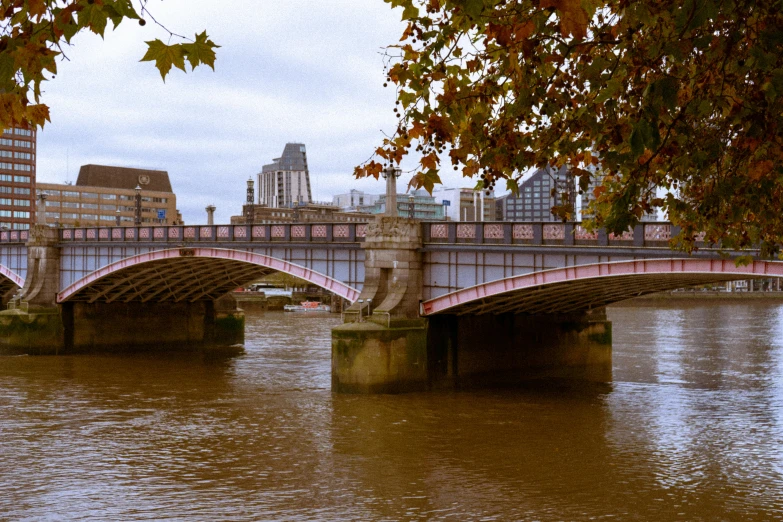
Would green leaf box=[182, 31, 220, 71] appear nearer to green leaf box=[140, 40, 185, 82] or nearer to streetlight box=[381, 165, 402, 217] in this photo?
green leaf box=[140, 40, 185, 82]

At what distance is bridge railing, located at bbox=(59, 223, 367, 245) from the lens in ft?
110

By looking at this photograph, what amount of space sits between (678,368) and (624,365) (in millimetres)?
2435

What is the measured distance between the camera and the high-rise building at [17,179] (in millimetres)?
118188

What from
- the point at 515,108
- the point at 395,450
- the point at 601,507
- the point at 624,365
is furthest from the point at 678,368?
the point at 515,108

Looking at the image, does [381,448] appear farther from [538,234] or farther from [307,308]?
[307,308]

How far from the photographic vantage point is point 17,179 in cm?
11962

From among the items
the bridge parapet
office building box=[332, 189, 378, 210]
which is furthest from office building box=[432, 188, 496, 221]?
office building box=[332, 189, 378, 210]

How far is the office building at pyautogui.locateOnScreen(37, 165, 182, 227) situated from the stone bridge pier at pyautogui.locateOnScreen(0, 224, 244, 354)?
255 ft

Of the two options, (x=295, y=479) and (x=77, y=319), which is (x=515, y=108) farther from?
(x=77, y=319)

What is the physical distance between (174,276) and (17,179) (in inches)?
3327

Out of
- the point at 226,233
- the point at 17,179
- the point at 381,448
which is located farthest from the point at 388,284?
the point at 17,179

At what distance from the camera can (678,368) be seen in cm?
3731

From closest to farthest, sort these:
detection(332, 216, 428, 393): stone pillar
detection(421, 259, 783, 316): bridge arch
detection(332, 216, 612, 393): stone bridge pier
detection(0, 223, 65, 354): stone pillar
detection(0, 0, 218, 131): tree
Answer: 1. detection(0, 0, 218, 131): tree
2. detection(421, 259, 783, 316): bridge arch
3. detection(332, 216, 428, 393): stone pillar
4. detection(332, 216, 612, 393): stone bridge pier
5. detection(0, 223, 65, 354): stone pillar

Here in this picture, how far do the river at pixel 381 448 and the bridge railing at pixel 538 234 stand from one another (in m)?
4.92
